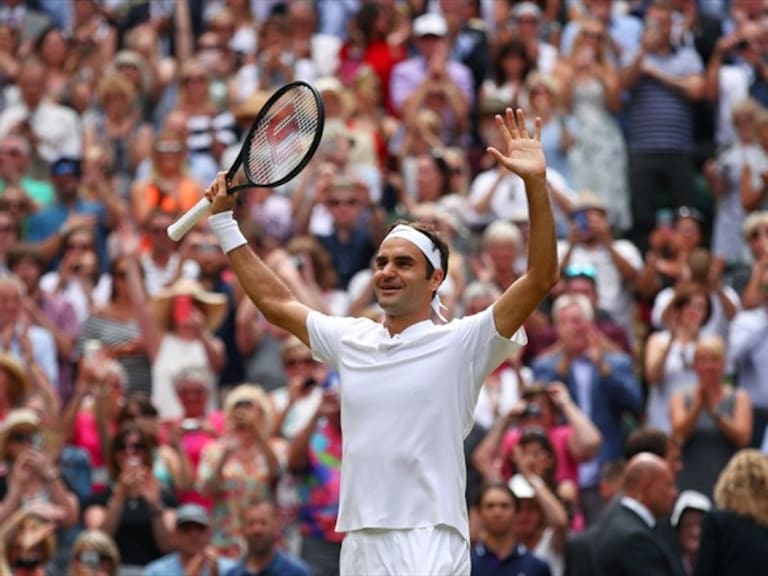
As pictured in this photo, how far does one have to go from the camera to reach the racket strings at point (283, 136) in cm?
916

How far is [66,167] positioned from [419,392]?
9894 millimetres

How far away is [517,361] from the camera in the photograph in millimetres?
15156

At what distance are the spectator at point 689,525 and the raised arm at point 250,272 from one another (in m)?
4.96

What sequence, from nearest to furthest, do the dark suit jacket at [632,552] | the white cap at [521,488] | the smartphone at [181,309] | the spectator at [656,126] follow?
Answer: the dark suit jacket at [632,552] < the white cap at [521,488] < the smartphone at [181,309] < the spectator at [656,126]

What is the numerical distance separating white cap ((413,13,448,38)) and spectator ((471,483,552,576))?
761 centimetres

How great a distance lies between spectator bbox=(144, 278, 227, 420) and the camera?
15523 millimetres

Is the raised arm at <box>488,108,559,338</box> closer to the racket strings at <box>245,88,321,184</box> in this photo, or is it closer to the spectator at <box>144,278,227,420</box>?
the racket strings at <box>245,88,321,184</box>

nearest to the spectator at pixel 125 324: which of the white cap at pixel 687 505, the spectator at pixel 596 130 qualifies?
the white cap at pixel 687 505

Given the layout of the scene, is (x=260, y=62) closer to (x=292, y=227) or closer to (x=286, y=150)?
(x=292, y=227)

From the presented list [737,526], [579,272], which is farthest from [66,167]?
[737,526]

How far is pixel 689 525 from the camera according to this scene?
13.8m

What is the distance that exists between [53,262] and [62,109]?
2.18m

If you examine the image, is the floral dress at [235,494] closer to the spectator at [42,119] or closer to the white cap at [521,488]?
the white cap at [521,488]

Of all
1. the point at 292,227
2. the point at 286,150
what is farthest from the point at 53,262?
the point at 286,150
